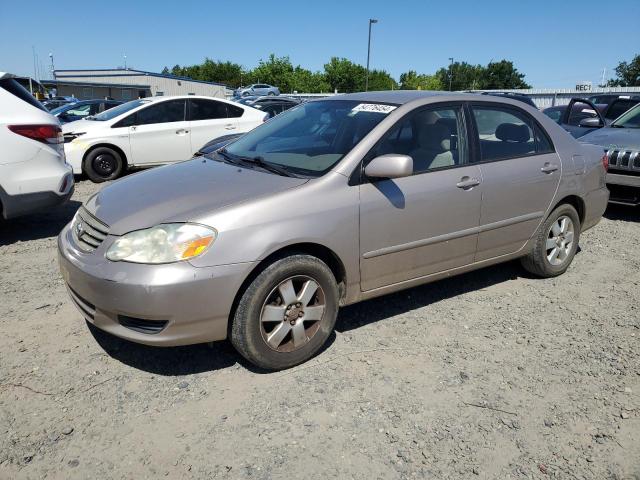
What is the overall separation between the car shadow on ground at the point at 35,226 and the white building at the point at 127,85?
4119 cm

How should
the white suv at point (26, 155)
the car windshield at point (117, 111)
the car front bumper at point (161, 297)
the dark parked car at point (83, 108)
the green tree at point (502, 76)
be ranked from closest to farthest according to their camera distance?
1. the car front bumper at point (161, 297)
2. the white suv at point (26, 155)
3. the car windshield at point (117, 111)
4. the dark parked car at point (83, 108)
5. the green tree at point (502, 76)

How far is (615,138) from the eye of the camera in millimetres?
7316

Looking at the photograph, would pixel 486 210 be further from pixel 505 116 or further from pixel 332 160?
pixel 332 160

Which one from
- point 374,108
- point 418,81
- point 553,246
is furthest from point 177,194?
point 418,81

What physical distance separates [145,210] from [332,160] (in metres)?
1.21

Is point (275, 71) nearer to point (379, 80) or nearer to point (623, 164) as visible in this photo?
point (379, 80)

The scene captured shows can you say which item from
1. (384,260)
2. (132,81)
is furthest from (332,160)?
(132,81)

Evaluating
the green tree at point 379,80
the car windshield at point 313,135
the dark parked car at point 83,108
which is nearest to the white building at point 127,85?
the green tree at point 379,80

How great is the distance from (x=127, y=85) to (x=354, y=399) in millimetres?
60134

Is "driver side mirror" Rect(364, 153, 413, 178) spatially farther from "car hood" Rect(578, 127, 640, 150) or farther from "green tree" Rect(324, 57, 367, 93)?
"green tree" Rect(324, 57, 367, 93)

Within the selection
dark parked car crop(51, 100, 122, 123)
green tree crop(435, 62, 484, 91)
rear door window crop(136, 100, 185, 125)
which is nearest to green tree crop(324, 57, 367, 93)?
green tree crop(435, 62, 484, 91)

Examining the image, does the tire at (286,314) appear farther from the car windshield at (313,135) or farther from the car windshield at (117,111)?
the car windshield at (117,111)

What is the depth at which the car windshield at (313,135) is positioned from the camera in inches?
138

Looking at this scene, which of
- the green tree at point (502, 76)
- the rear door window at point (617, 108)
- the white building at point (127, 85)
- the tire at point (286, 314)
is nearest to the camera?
the tire at point (286, 314)
